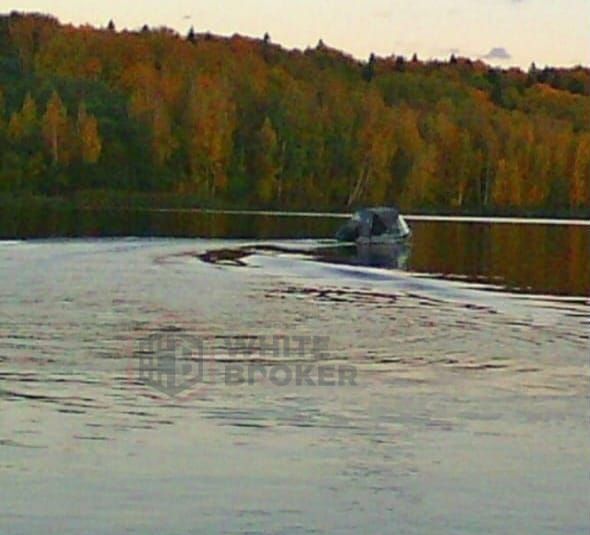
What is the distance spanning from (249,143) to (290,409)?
13403cm

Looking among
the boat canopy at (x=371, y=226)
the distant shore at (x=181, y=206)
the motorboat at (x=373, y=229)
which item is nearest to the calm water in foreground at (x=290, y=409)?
the motorboat at (x=373, y=229)

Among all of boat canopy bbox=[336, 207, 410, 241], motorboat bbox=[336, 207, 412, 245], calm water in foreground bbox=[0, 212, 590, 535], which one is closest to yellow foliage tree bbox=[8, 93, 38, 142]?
boat canopy bbox=[336, 207, 410, 241]

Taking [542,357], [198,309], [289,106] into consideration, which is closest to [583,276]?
[198,309]

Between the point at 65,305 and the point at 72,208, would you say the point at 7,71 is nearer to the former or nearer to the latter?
the point at 72,208

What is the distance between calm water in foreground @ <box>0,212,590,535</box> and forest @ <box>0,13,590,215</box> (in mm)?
100084

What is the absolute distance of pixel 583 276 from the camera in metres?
39.2

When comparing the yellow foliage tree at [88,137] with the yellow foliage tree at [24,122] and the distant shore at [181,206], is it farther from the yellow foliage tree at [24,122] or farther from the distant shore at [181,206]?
the distant shore at [181,206]

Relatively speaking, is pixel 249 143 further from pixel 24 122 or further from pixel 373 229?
pixel 373 229

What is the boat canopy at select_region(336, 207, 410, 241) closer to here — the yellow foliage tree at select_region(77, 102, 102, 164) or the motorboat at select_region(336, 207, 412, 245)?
the motorboat at select_region(336, 207, 412, 245)

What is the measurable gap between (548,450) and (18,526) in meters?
5.20

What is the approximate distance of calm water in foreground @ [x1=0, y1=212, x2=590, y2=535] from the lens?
38.1ft

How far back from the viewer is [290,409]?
1584 centimetres

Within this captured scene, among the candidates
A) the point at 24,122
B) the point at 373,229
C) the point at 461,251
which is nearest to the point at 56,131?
the point at 24,122

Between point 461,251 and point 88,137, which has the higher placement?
point 88,137
